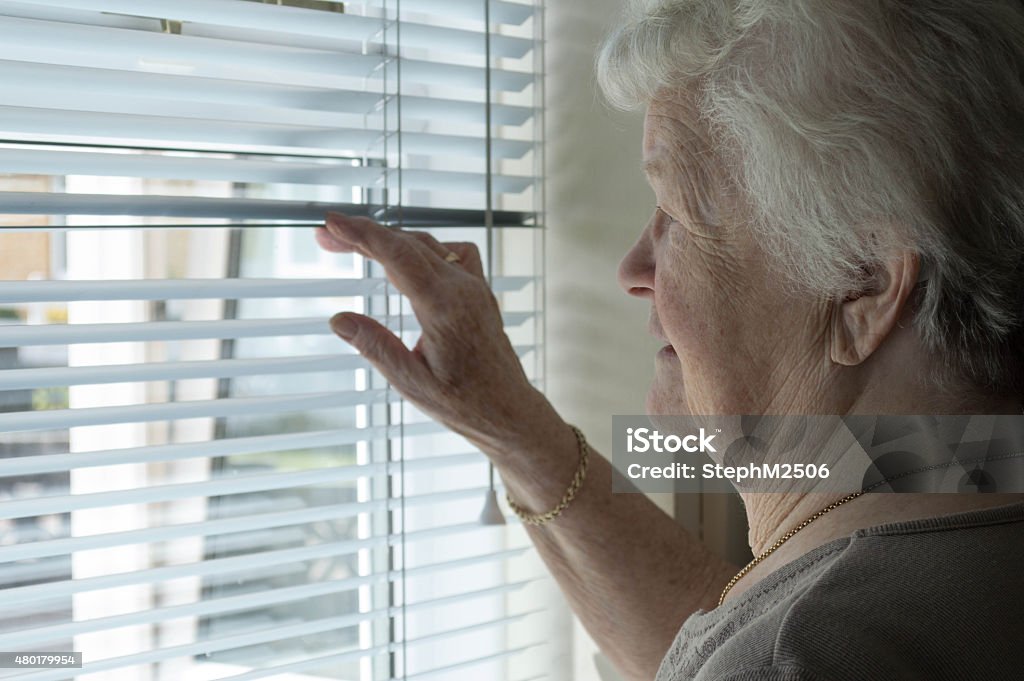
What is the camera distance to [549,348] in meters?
1.64

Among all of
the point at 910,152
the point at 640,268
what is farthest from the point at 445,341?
the point at 910,152

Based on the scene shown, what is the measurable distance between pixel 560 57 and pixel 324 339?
0.60 m

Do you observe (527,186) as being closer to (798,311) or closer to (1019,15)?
(798,311)

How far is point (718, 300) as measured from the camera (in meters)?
0.97

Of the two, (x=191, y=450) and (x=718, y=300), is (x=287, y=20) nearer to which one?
(x=191, y=450)

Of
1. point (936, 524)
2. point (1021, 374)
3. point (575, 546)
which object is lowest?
point (575, 546)

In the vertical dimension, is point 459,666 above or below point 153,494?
below

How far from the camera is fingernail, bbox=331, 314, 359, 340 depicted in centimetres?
117

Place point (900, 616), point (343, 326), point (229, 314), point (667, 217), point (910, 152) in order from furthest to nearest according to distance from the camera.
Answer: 1. point (229, 314)
2. point (343, 326)
3. point (667, 217)
4. point (910, 152)
5. point (900, 616)

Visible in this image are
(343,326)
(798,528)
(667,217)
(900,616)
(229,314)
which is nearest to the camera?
(900,616)

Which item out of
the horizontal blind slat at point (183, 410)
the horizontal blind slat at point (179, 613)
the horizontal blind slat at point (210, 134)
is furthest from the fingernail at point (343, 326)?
the horizontal blind slat at point (179, 613)

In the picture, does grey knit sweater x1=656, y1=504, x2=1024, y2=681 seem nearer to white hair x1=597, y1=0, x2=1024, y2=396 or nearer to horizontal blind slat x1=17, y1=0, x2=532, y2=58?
white hair x1=597, y1=0, x2=1024, y2=396

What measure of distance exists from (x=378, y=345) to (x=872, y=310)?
0.60 meters

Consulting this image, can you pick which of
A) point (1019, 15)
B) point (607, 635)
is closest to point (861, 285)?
point (1019, 15)
